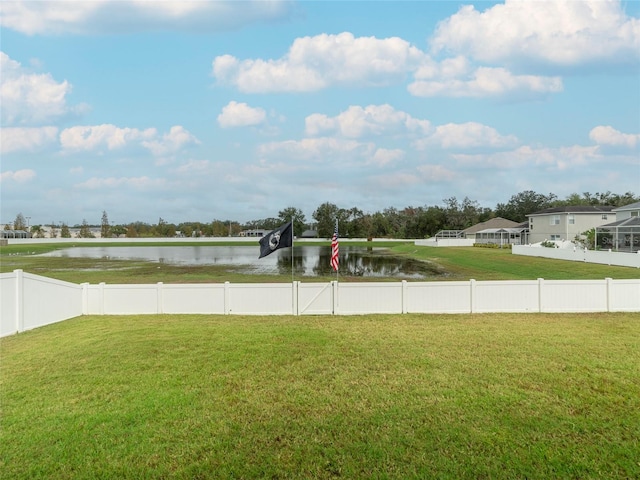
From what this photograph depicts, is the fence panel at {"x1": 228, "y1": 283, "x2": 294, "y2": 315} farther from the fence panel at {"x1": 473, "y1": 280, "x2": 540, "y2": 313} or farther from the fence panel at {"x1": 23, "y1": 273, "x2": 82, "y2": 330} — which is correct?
the fence panel at {"x1": 473, "y1": 280, "x2": 540, "y2": 313}

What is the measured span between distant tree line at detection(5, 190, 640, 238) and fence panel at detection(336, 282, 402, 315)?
256 feet

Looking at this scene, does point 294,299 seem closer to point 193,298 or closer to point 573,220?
point 193,298

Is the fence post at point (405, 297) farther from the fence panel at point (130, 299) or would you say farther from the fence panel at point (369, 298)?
the fence panel at point (130, 299)

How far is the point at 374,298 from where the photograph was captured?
11156 mm

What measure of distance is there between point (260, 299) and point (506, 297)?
657 cm

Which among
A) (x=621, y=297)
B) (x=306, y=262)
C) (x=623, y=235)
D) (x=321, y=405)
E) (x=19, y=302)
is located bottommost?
(x=306, y=262)

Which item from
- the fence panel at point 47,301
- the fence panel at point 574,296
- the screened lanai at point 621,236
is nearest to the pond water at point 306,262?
the fence panel at point 574,296

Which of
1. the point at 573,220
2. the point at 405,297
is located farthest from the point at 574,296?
the point at 573,220

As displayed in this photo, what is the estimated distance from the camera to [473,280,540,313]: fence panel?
1121 centimetres

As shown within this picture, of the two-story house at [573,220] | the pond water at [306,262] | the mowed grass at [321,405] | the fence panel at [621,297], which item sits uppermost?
the two-story house at [573,220]

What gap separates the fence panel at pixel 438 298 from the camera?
1117 cm

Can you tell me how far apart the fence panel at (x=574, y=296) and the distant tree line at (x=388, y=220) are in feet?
258

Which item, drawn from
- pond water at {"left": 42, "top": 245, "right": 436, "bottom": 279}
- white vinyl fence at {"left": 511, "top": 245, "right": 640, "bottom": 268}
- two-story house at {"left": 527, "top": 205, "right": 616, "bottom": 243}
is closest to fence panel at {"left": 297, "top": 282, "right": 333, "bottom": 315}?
pond water at {"left": 42, "top": 245, "right": 436, "bottom": 279}

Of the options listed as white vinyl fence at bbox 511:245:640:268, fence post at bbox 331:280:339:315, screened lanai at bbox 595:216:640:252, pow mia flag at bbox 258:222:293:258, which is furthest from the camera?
screened lanai at bbox 595:216:640:252
